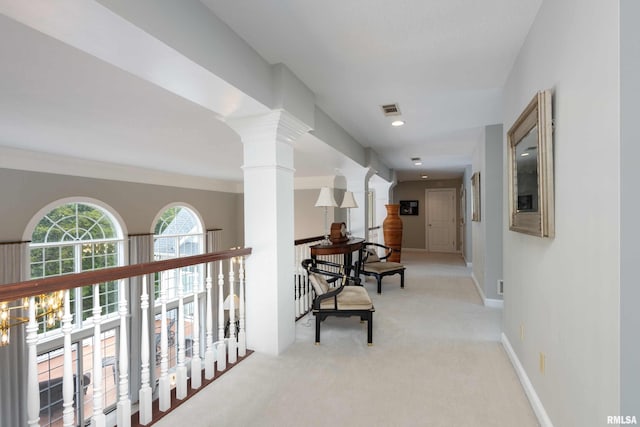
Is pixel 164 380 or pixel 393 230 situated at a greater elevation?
pixel 393 230

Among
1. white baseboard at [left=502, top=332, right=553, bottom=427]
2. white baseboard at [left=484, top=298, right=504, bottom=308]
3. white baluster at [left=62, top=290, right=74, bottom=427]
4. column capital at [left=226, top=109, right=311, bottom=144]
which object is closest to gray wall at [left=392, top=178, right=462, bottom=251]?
white baseboard at [left=484, top=298, right=504, bottom=308]

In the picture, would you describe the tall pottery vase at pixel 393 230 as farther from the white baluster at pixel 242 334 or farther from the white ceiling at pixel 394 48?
the white baluster at pixel 242 334

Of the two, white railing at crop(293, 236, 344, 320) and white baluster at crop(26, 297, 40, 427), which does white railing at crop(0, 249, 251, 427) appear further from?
white railing at crop(293, 236, 344, 320)

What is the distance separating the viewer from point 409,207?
34.7 ft

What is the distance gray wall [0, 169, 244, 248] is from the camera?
14.6 ft

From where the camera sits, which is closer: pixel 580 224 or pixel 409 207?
pixel 580 224

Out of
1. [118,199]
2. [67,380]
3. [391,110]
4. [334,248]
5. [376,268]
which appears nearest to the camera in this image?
[67,380]

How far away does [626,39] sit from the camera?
963 mm

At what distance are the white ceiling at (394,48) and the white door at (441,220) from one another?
668 cm

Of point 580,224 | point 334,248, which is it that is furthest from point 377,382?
point 334,248

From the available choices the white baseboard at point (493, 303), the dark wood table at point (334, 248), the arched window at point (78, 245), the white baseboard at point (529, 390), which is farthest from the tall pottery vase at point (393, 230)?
the arched window at point (78, 245)

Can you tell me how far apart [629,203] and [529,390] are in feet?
4.94

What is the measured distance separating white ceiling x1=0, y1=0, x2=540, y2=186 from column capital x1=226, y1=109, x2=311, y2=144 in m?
0.39

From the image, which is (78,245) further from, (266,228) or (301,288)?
(266,228)
